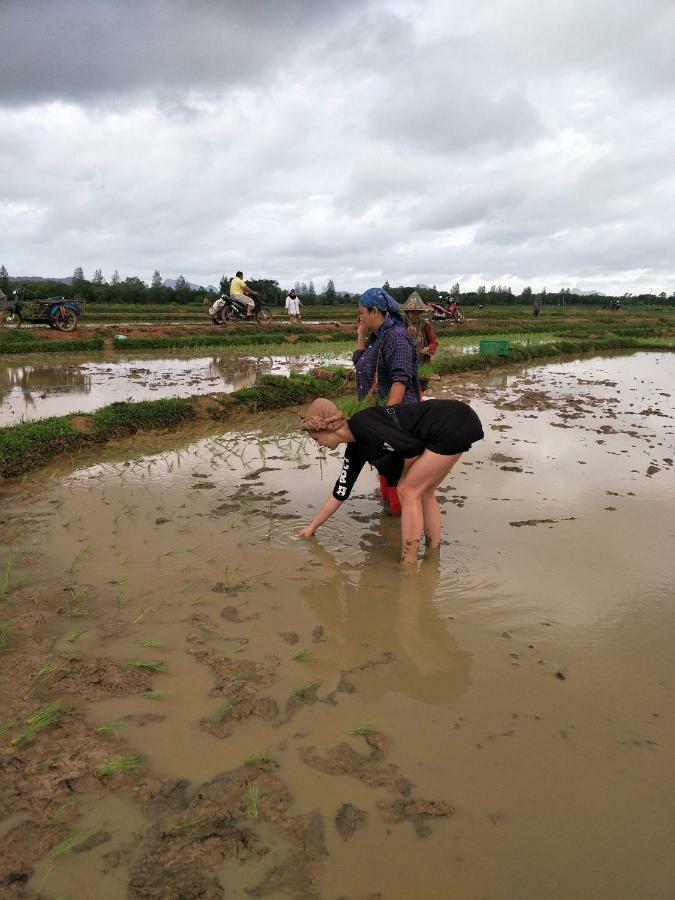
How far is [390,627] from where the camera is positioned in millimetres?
2559

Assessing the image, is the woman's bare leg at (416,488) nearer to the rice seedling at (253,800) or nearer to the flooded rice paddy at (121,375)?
the rice seedling at (253,800)

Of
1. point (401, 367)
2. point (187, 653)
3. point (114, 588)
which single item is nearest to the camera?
point (187, 653)

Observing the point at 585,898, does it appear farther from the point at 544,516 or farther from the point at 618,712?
the point at 544,516

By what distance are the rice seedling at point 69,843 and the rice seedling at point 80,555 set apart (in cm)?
166

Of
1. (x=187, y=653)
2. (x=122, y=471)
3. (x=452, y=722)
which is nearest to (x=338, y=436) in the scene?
(x=187, y=653)

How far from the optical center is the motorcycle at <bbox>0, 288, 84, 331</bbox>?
13911mm

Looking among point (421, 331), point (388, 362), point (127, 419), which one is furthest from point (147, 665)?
point (421, 331)

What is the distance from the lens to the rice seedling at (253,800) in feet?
5.15

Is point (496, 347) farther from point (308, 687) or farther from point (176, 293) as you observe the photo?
point (176, 293)

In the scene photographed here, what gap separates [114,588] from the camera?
9.21 ft

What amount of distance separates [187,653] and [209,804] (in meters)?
0.77

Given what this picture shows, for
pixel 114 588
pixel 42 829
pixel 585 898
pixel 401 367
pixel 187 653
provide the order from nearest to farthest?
pixel 585 898 < pixel 42 829 < pixel 187 653 < pixel 114 588 < pixel 401 367

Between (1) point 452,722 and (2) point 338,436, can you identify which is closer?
(1) point 452,722

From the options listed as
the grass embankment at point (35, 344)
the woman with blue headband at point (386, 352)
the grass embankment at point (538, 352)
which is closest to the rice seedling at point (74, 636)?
the woman with blue headband at point (386, 352)
